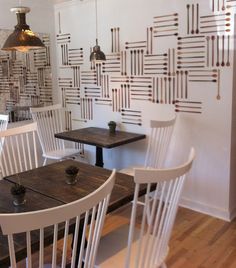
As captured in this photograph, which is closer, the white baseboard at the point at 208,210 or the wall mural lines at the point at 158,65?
the wall mural lines at the point at 158,65

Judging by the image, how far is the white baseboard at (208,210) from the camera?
304 centimetres

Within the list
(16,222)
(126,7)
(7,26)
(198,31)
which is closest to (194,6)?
(198,31)

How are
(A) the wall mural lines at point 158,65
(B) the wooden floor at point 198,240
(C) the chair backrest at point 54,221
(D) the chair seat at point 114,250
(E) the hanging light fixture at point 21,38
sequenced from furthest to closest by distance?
(A) the wall mural lines at point 158,65, (B) the wooden floor at point 198,240, (E) the hanging light fixture at point 21,38, (D) the chair seat at point 114,250, (C) the chair backrest at point 54,221

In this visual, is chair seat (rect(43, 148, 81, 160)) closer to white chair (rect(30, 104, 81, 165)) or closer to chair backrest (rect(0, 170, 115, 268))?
white chair (rect(30, 104, 81, 165))

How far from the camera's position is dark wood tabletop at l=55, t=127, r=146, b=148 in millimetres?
3179

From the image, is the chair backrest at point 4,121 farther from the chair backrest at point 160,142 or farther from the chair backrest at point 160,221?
the chair backrest at point 160,221

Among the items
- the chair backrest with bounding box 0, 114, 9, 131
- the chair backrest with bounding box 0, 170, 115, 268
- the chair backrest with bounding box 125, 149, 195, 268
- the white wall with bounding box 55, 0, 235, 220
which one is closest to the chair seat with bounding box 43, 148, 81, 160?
the white wall with bounding box 55, 0, 235, 220

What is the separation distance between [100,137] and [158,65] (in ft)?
3.23

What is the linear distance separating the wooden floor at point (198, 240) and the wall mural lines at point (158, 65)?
3.43 feet

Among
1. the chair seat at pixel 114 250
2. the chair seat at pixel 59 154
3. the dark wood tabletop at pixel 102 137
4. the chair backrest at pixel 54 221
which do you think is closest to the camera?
the chair backrest at pixel 54 221

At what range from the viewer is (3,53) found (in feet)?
12.5

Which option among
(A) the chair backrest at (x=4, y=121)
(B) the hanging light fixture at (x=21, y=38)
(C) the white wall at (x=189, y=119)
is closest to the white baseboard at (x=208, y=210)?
(C) the white wall at (x=189, y=119)

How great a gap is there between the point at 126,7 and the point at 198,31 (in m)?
0.95

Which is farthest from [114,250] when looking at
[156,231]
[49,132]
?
[49,132]
